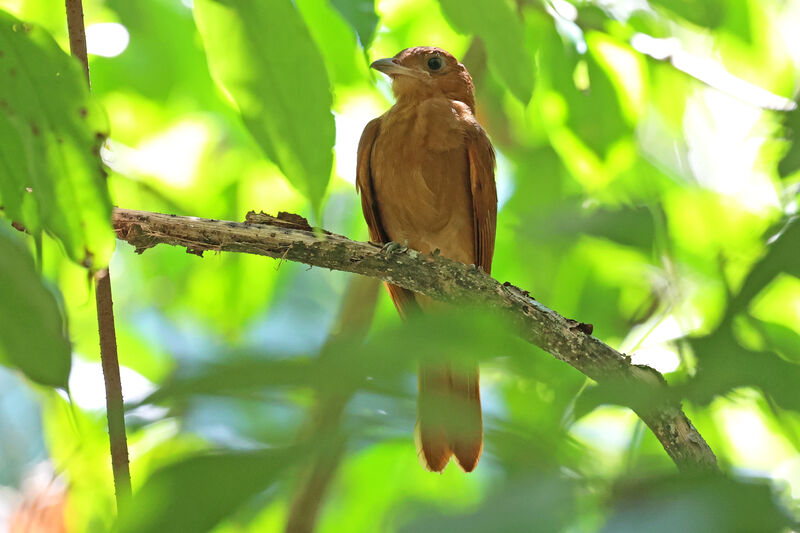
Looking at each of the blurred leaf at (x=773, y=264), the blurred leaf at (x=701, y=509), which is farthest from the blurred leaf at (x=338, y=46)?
the blurred leaf at (x=701, y=509)

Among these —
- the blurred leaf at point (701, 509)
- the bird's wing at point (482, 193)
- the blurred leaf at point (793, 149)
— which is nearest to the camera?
the blurred leaf at point (701, 509)

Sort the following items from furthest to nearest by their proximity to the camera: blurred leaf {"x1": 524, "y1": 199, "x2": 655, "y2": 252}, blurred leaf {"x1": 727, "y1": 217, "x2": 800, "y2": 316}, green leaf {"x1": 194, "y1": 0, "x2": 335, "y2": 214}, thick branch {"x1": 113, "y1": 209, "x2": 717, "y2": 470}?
1. thick branch {"x1": 113, "y1": 209, "x2": 717, "y2": 470}
2. green leaf {"x1": 194, "y1": 0, "x2": 335, "y2": 214}
3. blurred leaf {"x1": 524, "y1": 199, "x2": 655, "y2": 252}
4. blurred leaf {"x1": 727, "y1": 217, "x2": 800, "y2": 316}

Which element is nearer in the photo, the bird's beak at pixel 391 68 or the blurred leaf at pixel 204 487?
the blurred leaf at pixel 204 487

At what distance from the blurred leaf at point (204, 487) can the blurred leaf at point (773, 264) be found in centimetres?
44

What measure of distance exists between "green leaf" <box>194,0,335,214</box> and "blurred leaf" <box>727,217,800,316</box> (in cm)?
73

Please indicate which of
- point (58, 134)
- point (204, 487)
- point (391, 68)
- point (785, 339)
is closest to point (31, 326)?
point (58, 134)

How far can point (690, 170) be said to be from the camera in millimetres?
1967

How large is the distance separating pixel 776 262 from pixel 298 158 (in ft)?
2.72

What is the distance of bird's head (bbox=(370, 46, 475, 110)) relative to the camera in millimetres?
4414

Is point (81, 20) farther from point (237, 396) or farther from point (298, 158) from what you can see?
point (237, 396)

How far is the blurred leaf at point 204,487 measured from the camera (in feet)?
2.23

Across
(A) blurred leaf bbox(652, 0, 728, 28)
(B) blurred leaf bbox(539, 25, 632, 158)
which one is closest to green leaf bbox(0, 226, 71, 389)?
(A) blurred leaf bbox(652, 0, 728, 28)

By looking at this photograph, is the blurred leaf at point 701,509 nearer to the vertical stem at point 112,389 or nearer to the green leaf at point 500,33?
the vertical stem at point 112,389

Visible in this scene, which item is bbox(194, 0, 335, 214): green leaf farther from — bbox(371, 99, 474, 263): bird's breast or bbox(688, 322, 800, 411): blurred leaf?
bbox(371, 99, 474, 263): bird's breast
